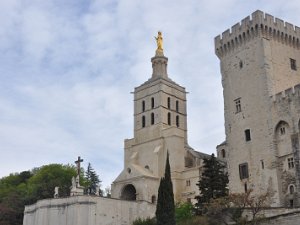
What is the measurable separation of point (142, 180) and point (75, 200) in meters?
11.8

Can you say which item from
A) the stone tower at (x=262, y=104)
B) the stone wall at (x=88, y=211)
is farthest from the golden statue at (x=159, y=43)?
the stone wall at (x=88, y=211)

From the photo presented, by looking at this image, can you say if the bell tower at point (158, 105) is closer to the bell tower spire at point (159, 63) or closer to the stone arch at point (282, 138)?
the bell tower spire at point (159, 63)

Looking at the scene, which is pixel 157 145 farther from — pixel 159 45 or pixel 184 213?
pixel 184 213

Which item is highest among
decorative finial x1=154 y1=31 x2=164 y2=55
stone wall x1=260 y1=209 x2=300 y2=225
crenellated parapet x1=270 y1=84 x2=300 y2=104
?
decorative finial x1=154 y1=31 x2=164 y2=55

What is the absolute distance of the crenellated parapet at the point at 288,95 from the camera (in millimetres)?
40594

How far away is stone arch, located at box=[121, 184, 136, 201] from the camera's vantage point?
58.7 metres

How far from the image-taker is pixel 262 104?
43.6 metres

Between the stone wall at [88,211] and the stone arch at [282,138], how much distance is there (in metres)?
15.9

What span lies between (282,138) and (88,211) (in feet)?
63.4

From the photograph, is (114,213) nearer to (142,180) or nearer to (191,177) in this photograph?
(142,180)

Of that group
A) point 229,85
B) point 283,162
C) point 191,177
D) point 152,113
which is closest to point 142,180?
point 191,177

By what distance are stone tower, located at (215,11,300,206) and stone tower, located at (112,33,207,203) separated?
13188 mm

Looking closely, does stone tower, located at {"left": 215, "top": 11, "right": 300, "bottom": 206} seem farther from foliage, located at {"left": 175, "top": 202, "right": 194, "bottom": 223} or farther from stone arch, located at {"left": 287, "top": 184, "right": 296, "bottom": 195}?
foliage, located at {"left": 175, "top": 202, "right": 194, "bottom": 223}

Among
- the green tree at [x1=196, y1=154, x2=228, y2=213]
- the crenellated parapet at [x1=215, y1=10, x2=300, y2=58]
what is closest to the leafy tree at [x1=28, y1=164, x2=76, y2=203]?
the green tree at [x1=196, y1=154, x2=228, y2=213]
